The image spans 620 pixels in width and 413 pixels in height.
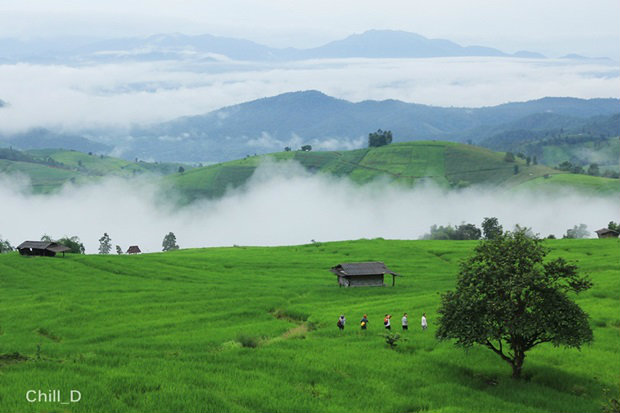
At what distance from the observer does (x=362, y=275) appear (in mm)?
106500

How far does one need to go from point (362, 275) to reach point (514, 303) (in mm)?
61676

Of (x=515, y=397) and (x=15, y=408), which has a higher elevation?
(x=15, y=408)

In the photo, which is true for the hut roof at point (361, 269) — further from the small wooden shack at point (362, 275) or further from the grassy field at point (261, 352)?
the grassy field at point (261, 352)

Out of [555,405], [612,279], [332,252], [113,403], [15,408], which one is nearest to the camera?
[15,408]

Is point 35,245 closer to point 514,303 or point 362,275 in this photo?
point 362,275

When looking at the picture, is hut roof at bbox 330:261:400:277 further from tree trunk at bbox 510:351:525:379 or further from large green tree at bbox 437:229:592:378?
large green tree at bbox 437:229:592:378

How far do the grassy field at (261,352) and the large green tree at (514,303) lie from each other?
4.01 m

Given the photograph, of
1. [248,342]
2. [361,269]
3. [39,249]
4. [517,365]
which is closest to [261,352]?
[248,342]

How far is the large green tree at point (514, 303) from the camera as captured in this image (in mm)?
44781

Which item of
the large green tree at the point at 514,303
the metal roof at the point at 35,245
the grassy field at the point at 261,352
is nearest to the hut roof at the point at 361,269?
the grassy field at the point at 261,352

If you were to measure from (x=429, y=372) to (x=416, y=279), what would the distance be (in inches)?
2713

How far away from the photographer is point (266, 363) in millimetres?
47781

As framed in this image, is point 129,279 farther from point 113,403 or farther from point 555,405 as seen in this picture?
point 555,405

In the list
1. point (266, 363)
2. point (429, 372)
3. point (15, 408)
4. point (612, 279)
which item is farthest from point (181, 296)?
point (612, 279)
